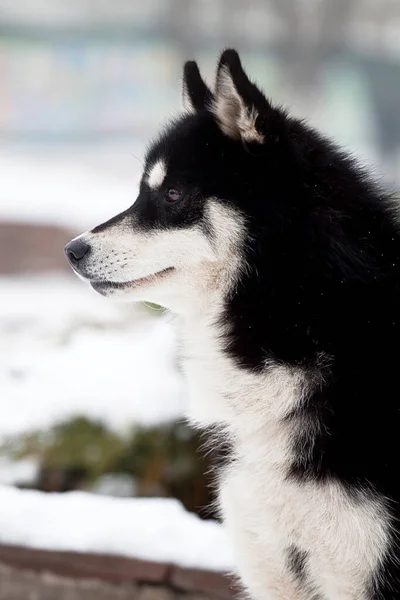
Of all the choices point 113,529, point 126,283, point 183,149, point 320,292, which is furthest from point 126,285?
point 113,529

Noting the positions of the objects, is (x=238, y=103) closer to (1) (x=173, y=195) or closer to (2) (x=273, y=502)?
(1) (x=173, y=195)

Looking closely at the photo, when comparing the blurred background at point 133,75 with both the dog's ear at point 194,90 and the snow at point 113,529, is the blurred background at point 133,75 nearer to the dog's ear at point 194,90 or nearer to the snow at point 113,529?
the snow at point 113,529

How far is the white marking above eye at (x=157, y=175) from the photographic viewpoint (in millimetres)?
2303

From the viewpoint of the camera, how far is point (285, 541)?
2.05 m

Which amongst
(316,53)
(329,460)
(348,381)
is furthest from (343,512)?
(316,53)

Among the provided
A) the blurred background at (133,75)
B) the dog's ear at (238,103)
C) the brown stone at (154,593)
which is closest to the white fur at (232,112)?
the dog's ear at (238,103)

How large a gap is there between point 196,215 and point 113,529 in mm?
1277

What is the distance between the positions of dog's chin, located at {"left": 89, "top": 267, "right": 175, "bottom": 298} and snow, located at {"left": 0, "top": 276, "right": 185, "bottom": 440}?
1249mm

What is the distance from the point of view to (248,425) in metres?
2.15

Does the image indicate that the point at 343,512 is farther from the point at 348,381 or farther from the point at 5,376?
the point at 5,376

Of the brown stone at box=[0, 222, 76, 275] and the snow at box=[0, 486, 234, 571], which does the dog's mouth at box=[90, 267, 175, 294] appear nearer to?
the snow at box=[0, 486, 234, 571]

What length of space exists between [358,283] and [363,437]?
0.37 m

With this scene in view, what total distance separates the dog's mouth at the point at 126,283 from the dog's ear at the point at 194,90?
21.0 inches

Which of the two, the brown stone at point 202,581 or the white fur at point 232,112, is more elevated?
the white fur at point 232,112
